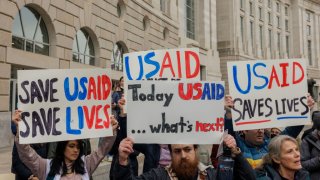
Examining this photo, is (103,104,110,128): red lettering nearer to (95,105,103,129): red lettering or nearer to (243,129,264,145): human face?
(95,105,103,129): red lettering

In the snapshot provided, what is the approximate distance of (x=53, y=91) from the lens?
3494mm

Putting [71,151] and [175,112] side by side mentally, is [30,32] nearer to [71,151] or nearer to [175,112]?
[71,151]

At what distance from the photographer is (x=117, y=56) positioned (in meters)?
19.1

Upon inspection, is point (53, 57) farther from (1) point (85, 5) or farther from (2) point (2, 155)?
(2) point (2, 155)

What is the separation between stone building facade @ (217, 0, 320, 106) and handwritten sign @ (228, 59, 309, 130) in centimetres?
3589

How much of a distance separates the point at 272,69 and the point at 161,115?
1.71 metres

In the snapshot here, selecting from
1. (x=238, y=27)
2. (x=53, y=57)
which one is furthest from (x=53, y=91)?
(x=238, y=27)

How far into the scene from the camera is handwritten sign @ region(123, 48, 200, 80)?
4.42 m

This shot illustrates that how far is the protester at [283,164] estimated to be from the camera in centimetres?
329

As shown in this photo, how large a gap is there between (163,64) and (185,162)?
1.76 meters

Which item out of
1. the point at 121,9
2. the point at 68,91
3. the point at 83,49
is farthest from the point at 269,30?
the point at 68,91

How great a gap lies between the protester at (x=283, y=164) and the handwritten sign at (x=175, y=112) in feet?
1.81

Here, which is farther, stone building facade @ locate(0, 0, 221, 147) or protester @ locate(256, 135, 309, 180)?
stone building facade @ locate(0, 0, 221, 147)

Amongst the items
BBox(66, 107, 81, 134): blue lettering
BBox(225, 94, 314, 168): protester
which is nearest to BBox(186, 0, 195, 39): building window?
BBox(225, 94, 314, 168): protester
